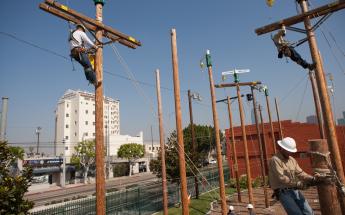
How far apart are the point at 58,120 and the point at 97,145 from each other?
7381cm

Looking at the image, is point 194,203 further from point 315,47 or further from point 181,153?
point 315,47

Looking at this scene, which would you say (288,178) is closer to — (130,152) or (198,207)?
(198,207)

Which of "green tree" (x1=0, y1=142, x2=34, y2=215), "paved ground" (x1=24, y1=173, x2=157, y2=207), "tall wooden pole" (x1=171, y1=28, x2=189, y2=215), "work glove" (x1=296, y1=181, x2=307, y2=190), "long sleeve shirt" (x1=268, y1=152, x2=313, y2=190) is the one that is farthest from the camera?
"paved ground" (x1=24, y1=173, x2=157, y2=207)

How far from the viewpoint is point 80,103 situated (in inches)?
2894

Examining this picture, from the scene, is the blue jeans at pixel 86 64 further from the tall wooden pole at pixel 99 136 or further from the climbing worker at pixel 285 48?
the climbing worker at pixel 285 48

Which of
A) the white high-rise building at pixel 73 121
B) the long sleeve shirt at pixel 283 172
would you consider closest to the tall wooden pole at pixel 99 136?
the long sleeve shirt at pixel 283 172

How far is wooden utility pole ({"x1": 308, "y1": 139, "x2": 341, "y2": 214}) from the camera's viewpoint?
323cm

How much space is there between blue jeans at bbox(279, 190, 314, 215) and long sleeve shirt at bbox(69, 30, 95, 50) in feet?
18.8

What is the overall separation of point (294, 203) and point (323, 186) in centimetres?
126

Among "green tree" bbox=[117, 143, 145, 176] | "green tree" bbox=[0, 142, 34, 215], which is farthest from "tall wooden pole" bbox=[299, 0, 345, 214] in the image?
"green tree" bbox=[117, 143, 145, 176]

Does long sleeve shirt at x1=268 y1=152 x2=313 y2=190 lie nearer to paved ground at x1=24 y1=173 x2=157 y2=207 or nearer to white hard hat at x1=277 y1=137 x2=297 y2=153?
white hard hat at x1=277 y1=137 x2=297 y2=153

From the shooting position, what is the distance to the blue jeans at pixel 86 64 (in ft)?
21.5

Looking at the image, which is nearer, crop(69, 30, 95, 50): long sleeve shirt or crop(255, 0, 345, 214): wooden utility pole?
crop(69, 30, 95, 50): long sleeve shirt

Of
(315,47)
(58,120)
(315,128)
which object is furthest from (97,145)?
(58,120)
